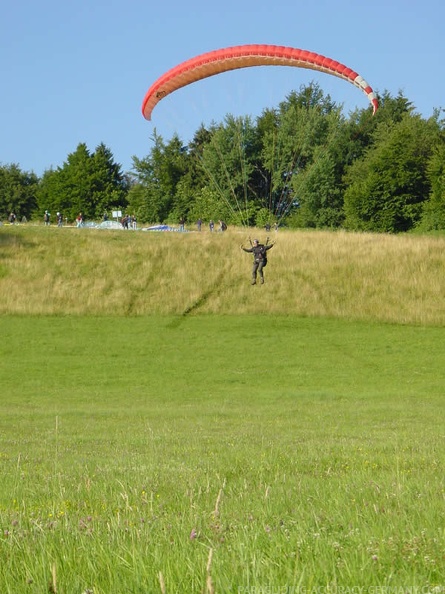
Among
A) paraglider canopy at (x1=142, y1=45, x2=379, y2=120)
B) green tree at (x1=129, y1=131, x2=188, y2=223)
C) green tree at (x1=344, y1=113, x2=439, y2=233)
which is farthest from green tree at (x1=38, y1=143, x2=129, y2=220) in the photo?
paraglider canopy at (x1=142, y1=45, x2=379, y2=120)

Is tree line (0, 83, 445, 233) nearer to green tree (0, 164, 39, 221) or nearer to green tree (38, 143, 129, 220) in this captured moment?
green tree (38, 143, 129, 220)

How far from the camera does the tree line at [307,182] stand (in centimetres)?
7956

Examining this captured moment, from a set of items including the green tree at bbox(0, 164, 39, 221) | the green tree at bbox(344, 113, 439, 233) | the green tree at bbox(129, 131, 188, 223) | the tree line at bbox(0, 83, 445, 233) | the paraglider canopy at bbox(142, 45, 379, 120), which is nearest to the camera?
the paraglider canopy at bbox(142, 45, 379, 120)

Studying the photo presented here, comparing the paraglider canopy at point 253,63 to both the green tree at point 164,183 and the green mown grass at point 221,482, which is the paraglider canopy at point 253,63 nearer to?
the green mown grass at point 221,482

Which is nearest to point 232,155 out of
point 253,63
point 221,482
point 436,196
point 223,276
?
point 223,276

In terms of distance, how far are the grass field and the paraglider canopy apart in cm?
1245

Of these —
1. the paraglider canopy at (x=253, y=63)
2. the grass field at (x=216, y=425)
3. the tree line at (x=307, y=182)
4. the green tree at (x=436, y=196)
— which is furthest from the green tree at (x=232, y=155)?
the green tree at (x=436, y=196)

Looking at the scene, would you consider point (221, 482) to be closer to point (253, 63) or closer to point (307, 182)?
point (253, 63)

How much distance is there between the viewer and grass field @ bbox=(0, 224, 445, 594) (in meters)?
3.12

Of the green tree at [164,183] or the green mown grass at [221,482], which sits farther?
the green tree at [164,183]

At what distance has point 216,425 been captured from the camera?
18781mm

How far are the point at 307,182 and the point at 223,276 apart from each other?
40046mm

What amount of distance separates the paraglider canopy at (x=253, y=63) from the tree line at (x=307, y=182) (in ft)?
110

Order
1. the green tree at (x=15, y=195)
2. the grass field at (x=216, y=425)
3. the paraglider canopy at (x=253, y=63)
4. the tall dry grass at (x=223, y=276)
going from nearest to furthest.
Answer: the grass field at (x=216, y=425)
the paraglider canopy at (x=253, y=63)
the tall dry grass at (x=223, y=276)
the green tree at (x=15, y=195)
